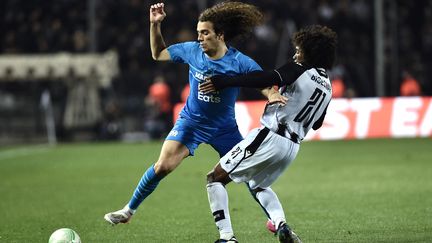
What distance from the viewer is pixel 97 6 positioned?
1002 inches

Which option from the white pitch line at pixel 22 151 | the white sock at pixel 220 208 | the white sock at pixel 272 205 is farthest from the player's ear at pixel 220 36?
the white pitch line at pixel 22 151

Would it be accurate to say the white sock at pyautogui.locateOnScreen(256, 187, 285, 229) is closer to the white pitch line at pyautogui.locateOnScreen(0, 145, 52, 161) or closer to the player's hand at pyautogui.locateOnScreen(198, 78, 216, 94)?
the player's hand at pyautogui.locateOnScreen(198, 78, 216, 94)

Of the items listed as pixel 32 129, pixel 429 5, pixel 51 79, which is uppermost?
pixel 429 5

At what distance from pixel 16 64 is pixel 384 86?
32.8 feet

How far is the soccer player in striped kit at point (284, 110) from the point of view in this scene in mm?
7189

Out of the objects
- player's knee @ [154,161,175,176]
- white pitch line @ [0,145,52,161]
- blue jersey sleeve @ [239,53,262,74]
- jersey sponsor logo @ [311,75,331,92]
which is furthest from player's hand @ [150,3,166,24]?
white pitch line @ [0,145,52,161]

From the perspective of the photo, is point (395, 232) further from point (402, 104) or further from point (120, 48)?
point (120, 48)

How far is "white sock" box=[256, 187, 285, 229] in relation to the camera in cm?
735

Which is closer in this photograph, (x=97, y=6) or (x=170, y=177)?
(x=170, y=177)

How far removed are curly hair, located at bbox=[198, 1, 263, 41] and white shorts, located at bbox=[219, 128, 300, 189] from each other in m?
1.05

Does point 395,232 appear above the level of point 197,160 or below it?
above

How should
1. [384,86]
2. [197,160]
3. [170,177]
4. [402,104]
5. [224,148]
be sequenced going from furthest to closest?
[384,86] < [402,104] < [197,160] < [170,177] < [224,148]

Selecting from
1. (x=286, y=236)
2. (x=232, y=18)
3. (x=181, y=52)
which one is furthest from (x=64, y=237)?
(x=232, y=18)

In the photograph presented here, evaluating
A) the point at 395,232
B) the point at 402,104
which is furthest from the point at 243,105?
the point at 395,232
